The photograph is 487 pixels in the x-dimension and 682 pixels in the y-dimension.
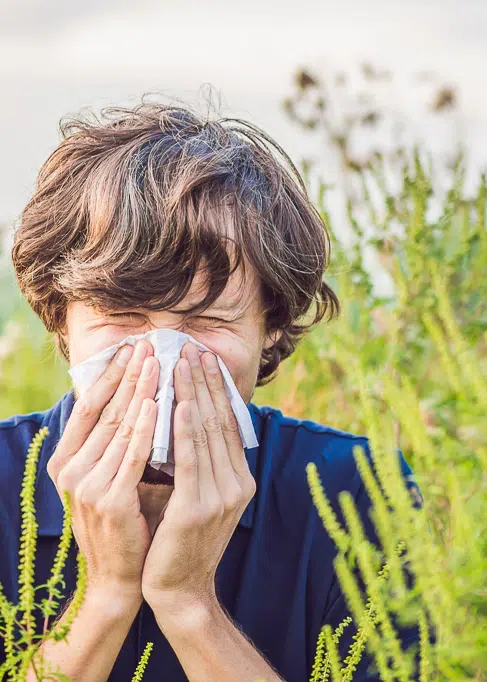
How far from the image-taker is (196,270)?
2375 mm

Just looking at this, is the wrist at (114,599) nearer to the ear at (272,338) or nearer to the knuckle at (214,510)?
the knuckle at (214,510)

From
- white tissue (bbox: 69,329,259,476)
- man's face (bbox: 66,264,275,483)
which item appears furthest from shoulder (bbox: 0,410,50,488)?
white tissue (bbox: 69,329,259,476)

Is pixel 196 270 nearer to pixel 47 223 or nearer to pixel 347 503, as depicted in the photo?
pixel 47 223

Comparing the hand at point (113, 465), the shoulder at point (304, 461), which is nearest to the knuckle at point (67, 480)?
the hand at point (113, 465)

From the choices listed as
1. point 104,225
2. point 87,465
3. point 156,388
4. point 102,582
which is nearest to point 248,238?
point 104,225

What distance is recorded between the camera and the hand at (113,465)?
2.08 meters

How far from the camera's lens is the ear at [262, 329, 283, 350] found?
283 cm

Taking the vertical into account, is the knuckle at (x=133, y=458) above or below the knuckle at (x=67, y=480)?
above

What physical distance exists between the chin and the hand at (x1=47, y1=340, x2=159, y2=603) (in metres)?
0.16

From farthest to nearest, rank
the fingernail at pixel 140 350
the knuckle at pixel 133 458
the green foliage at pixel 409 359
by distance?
1. the fingernail at pixel 140 350
2. the knuckle at pixel 133 458
3. the green foliage at pixel 409 359

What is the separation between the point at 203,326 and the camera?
7.82ft

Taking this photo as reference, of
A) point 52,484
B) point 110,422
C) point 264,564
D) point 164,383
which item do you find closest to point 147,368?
point 164,383

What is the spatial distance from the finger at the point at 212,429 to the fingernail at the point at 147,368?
11 cm

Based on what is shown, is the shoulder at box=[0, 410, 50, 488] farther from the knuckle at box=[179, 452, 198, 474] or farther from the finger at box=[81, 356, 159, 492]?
the knuckle at box=[179, 452, 198, 474]
